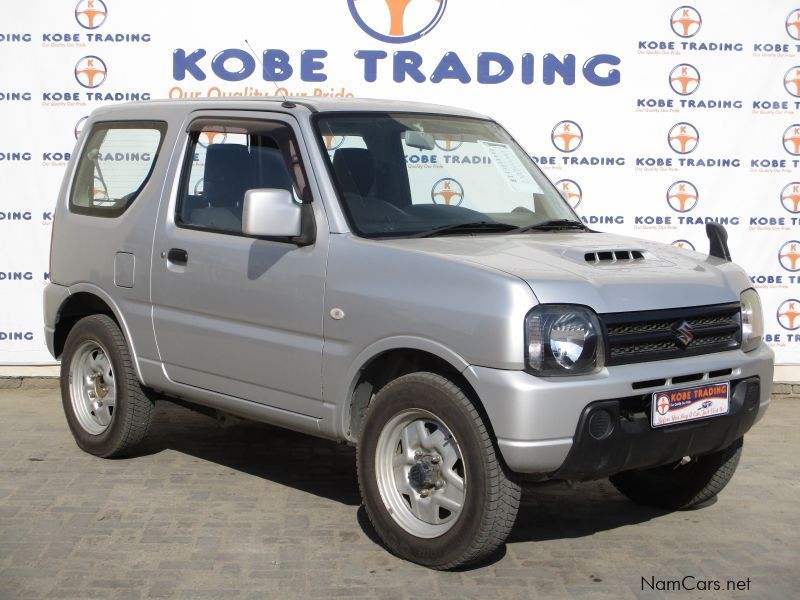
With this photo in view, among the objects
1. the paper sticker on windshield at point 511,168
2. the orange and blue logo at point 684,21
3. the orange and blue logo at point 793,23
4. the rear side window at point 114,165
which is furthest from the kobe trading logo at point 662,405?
the orange and blue logo at point 793,23

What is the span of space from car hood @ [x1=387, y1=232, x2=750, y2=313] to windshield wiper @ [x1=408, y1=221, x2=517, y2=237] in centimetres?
7

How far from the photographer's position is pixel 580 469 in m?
4.66

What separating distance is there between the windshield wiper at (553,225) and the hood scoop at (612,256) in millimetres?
625

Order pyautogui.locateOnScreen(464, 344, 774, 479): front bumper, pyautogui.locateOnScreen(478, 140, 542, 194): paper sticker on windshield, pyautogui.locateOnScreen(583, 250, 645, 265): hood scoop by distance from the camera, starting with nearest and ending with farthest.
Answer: pyautogui.locateOnScreen(464, 344, 774, 479): front bumper
pyautogui.locateOnScreen(583, 250, 645, 265): hood scoop
pyautogui.locateOnScreen(478, 140, 542, 194): paper sticker on windshield

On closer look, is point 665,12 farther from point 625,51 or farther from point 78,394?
point 78,394

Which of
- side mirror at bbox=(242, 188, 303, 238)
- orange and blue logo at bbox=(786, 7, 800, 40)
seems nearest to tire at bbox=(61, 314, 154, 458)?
side mirror at bbox=(242, 188, 303, 238)

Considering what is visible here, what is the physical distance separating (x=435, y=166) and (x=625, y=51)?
12.2 ft

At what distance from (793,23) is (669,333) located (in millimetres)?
5110

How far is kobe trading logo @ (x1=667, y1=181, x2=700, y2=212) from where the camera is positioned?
916 centimetres

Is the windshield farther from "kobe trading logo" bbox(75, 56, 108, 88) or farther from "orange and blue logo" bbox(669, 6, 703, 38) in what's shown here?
"kobe trading logo" bbox(75, 56, 108, 88)

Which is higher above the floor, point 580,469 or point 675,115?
point 675,115

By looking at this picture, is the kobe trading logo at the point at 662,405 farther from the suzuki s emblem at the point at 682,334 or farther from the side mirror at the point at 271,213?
the side mirror at the point at 271,213

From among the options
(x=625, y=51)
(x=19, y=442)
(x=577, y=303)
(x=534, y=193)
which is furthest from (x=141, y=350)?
(x=625, y=51)

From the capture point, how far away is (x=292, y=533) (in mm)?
5523
